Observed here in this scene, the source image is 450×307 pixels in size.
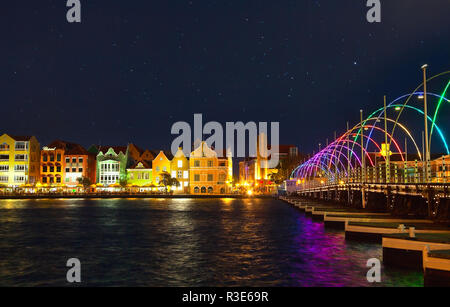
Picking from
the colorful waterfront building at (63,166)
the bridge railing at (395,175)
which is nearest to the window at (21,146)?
the colorful waterfront building at (63,166)

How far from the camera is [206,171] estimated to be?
445 feet

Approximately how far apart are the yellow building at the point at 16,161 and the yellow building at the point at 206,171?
160 feet

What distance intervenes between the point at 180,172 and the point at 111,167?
867 inches

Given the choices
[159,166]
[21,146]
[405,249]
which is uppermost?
[21,146]

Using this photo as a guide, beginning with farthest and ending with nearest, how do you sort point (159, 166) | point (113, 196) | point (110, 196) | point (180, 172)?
point (180, 172) → point (159, 166) → point (113, 196) → point (110, 196)

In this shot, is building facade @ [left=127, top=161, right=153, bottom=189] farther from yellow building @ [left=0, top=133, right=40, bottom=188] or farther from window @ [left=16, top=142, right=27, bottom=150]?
window @ [left=16, top=142, right=27, bottom=150]

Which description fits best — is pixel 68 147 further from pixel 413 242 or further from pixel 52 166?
pixel 413 242

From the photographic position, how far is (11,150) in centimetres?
13962

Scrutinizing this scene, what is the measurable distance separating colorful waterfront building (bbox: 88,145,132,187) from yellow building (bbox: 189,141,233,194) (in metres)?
23.0

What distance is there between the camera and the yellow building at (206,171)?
445ft

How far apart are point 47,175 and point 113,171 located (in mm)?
20272

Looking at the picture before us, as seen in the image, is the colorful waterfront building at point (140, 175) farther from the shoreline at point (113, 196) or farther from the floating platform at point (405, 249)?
the floating platform at point (405, 249)

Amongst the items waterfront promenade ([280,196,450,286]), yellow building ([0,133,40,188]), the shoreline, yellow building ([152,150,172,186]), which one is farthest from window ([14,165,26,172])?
waterfront promenade ([280,196,450,286])

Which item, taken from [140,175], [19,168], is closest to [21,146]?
[19,168]
